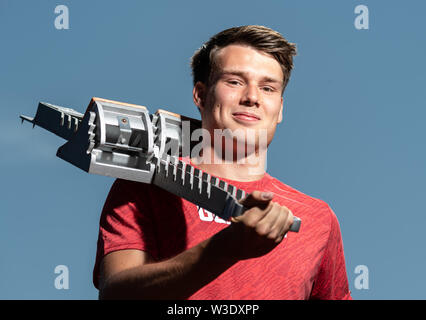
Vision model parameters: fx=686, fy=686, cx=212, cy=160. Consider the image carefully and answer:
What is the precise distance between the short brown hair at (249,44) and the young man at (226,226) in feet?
0.03

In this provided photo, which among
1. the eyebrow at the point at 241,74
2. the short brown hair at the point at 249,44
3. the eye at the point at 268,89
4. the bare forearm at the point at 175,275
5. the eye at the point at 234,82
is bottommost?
the bare forearm at the point at 175,275

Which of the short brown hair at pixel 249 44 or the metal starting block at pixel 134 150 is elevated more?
the short brown hair at pixel 249 44

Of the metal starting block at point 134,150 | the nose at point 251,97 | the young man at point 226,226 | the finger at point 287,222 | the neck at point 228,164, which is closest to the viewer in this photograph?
the finger at point 287,222

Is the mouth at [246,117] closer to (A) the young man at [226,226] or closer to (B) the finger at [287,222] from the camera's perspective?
(A) the young man at [226,226]

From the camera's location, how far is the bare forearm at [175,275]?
4.95 meters

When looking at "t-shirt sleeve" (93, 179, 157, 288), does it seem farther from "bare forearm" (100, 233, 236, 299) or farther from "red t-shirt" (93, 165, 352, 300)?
"bare forearm" (100, 233, 236, 299)

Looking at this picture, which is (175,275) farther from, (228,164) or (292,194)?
(292,194)

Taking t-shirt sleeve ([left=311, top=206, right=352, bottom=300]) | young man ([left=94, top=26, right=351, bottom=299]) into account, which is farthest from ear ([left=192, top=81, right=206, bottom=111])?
t-shirt sleeve ([left=311, top=206, right=352, bottom=300])

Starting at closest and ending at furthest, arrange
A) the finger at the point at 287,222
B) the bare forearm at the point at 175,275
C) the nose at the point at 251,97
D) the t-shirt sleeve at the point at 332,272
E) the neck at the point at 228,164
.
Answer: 1. the finger at the point at 287,222
2. the bare forearm at the point at 175,275
3. the nose at the point at 251,97
4. the neck at the point at 228,164
5. the t-shirt sleeve at the point at 332,272

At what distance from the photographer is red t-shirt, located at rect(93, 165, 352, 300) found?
5941mm

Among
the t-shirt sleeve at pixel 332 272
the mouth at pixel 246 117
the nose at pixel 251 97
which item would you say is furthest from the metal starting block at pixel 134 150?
the t-shirt sleeve at pixel 332 272

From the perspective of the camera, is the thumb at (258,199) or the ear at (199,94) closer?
the thumb at (258,199)

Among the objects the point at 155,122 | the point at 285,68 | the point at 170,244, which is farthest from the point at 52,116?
the point at 285,68
